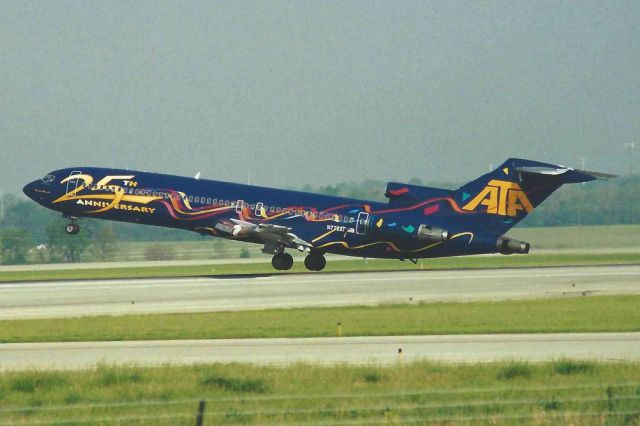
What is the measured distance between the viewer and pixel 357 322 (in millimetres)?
32844

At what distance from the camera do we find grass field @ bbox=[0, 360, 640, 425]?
1606 cm

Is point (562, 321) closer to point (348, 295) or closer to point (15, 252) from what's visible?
point (348, 295)

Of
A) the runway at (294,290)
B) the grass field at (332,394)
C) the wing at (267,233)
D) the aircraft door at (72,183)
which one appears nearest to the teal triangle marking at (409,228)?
the runway at (294,290)

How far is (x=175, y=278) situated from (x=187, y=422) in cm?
4217

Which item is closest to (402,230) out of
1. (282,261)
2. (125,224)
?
(282,261)

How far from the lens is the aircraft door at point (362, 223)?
2237 inches

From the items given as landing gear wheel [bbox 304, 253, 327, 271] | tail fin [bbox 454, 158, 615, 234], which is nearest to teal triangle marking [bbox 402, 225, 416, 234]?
tail fin [bbox 454, 158, 615, 234]

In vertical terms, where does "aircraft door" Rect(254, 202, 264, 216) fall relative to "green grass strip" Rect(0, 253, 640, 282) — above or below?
above

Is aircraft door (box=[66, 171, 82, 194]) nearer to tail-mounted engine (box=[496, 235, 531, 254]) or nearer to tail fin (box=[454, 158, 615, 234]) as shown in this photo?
tail fin (box=[454, 158, 615, 234])

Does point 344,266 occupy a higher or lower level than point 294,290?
higher

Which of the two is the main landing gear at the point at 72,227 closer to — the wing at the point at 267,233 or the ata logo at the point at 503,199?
the wing at the point at 267,233

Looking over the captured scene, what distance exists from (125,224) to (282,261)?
5115 cm

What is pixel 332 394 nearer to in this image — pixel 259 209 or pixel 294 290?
pixel 294 290

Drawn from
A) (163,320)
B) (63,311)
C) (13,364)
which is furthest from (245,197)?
(13,364)
